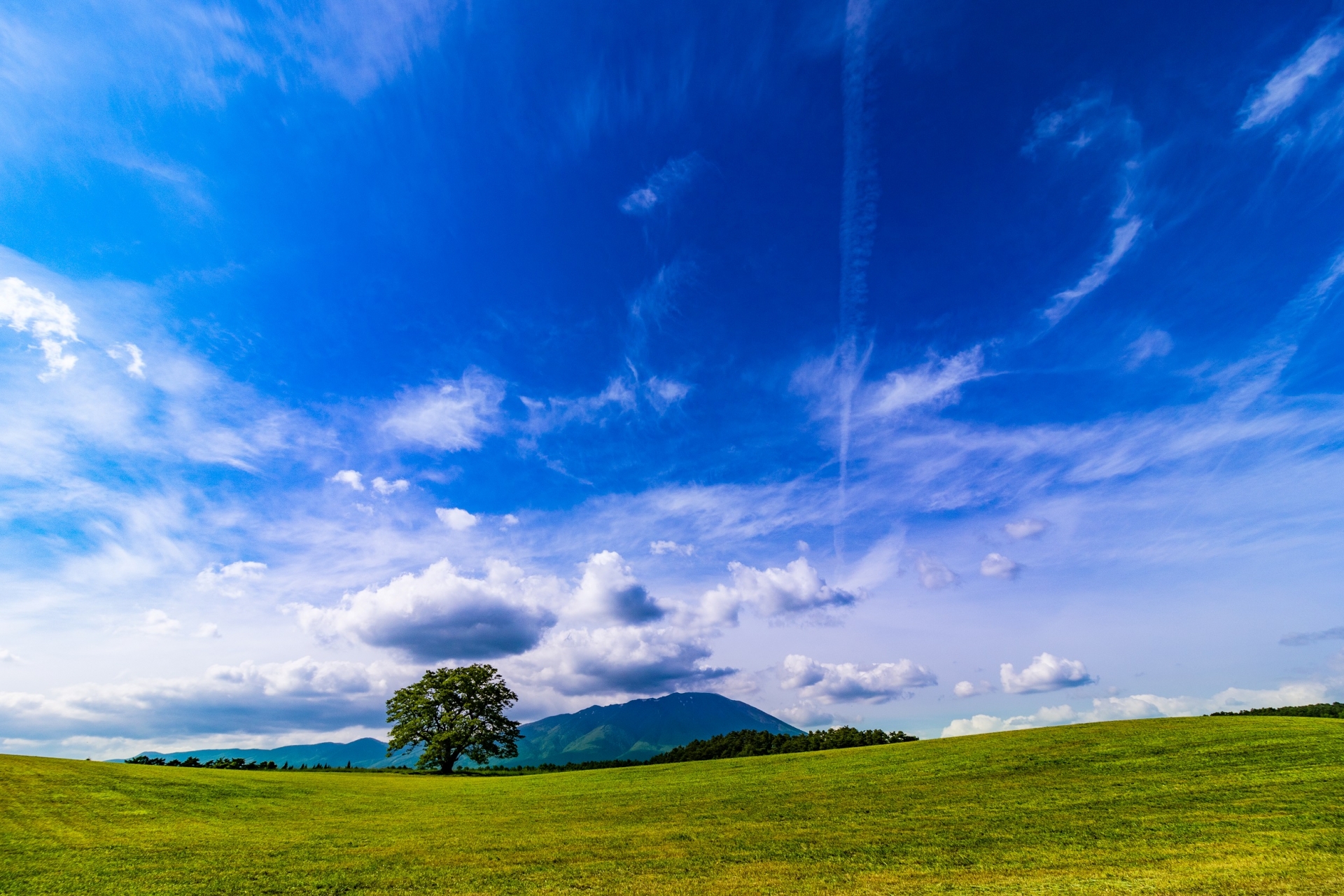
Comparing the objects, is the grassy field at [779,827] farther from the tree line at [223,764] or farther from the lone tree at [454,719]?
the lone tree at [454,719]

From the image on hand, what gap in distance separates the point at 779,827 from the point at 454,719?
56059mm

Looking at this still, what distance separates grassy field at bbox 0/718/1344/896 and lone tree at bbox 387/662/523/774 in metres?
29.5

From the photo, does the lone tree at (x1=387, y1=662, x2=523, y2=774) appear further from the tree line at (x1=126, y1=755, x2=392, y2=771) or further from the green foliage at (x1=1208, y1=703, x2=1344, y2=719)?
the green foliage at (x1=1208, y1=703, x2=1344, y2=719)

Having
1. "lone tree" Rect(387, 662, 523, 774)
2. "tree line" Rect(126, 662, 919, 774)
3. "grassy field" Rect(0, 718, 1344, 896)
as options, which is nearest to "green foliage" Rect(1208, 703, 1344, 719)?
"grassy field" Rect(0, 718, 1344, 896)

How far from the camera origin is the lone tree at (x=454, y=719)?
62188 mm

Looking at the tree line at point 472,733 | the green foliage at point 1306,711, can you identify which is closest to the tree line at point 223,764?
the tree line at point 472,733

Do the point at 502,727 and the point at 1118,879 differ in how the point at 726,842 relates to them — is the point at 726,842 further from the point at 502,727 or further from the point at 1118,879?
the point at 502,727

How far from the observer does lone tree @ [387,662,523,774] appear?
62.2 metres

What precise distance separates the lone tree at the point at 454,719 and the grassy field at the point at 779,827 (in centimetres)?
2947

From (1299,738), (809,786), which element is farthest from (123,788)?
(1299,738)

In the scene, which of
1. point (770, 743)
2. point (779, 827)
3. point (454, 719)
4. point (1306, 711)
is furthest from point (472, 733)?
point (1306, 711)

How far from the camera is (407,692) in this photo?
66.5 meters

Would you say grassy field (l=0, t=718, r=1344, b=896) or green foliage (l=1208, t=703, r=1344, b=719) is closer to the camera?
grassy field (l=0, t=718, r=1344, b=896)

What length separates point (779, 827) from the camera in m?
19.5
